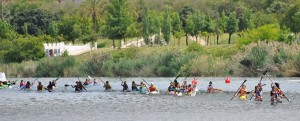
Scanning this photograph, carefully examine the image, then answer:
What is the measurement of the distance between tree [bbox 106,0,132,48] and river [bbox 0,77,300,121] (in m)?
53.0

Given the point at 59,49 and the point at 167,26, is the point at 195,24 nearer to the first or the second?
the point at 167,26

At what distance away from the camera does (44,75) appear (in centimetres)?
9850

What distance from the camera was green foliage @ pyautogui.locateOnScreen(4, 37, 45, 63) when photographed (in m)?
112

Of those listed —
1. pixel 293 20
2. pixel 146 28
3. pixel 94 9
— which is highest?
pixel 94 9

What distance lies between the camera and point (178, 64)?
8819cm

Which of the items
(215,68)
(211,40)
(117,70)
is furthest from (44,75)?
(211,40)

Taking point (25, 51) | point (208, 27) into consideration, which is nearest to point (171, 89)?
point (25, 51)

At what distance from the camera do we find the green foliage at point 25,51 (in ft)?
368

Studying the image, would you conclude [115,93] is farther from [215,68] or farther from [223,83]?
[215,68]

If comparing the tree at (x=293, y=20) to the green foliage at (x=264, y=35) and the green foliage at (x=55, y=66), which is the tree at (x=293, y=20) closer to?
the green foliage at (x=264, y=35)

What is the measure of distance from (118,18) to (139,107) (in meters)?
71.5

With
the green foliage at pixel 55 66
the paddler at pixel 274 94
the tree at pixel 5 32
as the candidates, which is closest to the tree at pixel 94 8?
the tree at pixel 5 32

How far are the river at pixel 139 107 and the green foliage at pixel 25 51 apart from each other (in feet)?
150

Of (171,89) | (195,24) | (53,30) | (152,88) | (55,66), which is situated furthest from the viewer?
(53,30)
